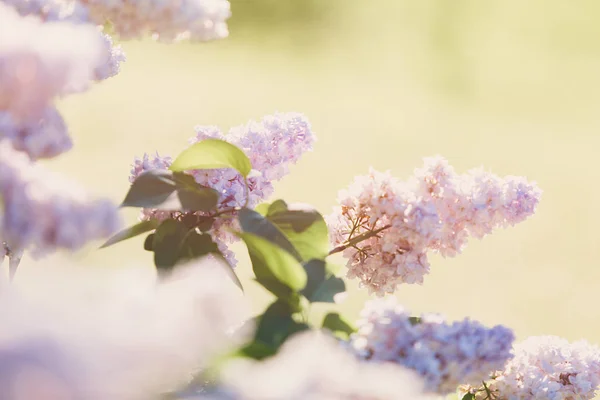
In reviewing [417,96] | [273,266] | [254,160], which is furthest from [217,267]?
[417,96]

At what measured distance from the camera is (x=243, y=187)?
1.33 ft

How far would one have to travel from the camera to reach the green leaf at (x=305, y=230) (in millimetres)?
341

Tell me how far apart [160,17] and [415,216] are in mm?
138

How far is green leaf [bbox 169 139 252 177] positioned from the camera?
0.35 metres

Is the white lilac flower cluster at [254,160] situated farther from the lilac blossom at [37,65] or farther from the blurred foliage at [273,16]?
the blurred foliage at [273,16]

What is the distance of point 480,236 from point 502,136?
3.94ft

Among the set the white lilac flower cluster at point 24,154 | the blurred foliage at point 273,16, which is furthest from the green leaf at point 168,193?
the blurred foliage at point 273,16

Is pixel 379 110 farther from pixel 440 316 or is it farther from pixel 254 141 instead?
pixel 440 316

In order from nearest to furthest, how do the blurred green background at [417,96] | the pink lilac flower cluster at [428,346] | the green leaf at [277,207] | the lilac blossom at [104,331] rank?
the lilac blossom at [104,331]
the pink lilac flower cluster at [428,346]
the green leaf at [277,207]
the blurred green background at [417,96]

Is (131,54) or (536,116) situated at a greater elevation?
(131,54)

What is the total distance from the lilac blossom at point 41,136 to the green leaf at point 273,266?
0.26 ft

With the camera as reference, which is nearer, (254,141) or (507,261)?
(254,141)

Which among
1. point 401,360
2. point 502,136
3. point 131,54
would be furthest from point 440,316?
point 131,54

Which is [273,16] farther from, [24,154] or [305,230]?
[24,154]
